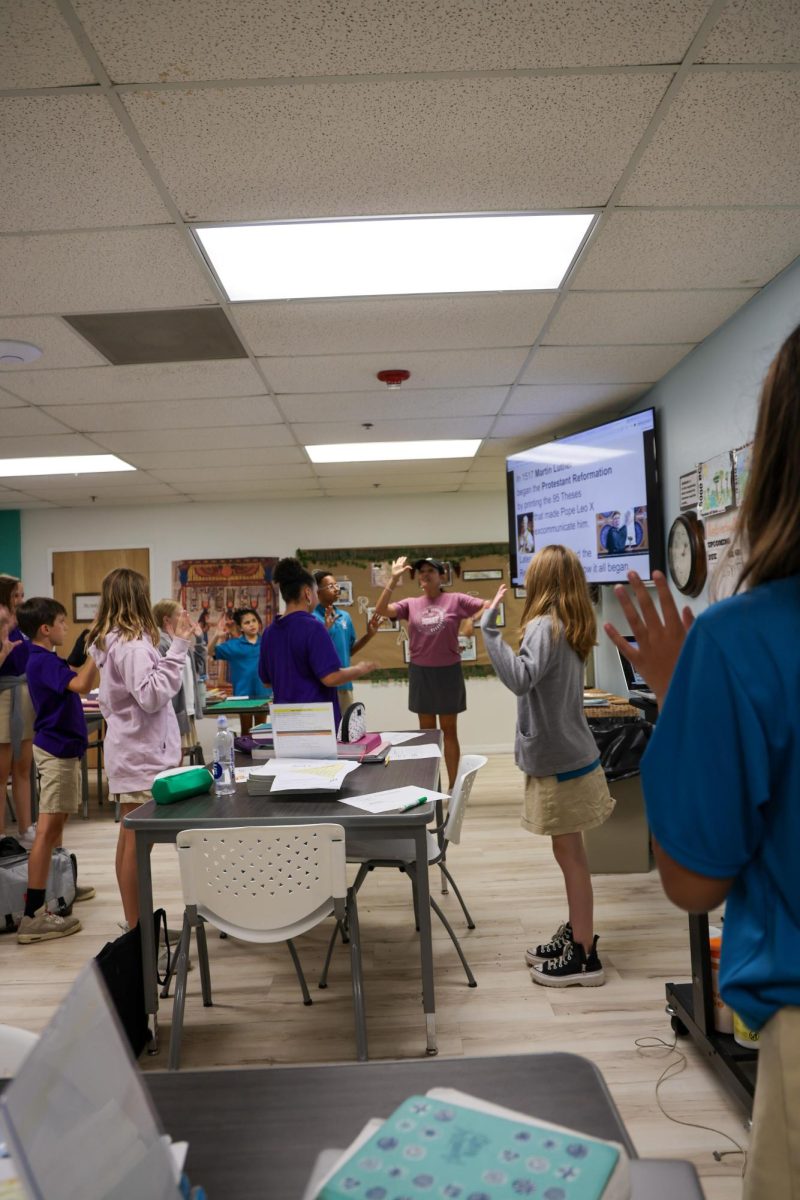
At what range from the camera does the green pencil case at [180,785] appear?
288 cm

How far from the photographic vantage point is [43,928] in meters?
3.79

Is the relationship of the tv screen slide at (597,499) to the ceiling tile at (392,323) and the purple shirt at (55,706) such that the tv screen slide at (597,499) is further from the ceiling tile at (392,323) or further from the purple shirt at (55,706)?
the purple shirt at (55,706)

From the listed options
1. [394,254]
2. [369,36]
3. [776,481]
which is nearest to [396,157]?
[369,36]

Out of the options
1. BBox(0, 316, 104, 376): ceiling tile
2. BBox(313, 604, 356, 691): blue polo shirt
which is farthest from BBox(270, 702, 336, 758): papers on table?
BBox(313, 604, 356, 691): blue polo shirt

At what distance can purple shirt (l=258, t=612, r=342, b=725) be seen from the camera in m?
3.53

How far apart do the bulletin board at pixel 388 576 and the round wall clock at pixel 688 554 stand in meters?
4.07

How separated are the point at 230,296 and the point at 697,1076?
305 cm

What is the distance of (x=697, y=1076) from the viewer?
2.44 m

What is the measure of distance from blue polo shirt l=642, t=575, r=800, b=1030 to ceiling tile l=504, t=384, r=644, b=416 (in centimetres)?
394

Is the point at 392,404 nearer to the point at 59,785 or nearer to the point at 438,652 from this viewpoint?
the point at 438,652

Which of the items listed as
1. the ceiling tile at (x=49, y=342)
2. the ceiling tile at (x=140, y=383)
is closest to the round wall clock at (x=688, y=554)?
the ceiling tile at (x=140, y=383)

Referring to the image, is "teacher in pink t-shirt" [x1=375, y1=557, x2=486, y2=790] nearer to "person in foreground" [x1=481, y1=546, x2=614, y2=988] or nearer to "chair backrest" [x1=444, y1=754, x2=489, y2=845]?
"chair backrest" [x1=444, y1=754, x2=489, y2=845]

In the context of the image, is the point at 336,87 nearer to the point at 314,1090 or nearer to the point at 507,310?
the point at 507,310

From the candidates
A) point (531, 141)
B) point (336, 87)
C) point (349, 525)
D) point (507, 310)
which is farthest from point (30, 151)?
point (349, 525)
